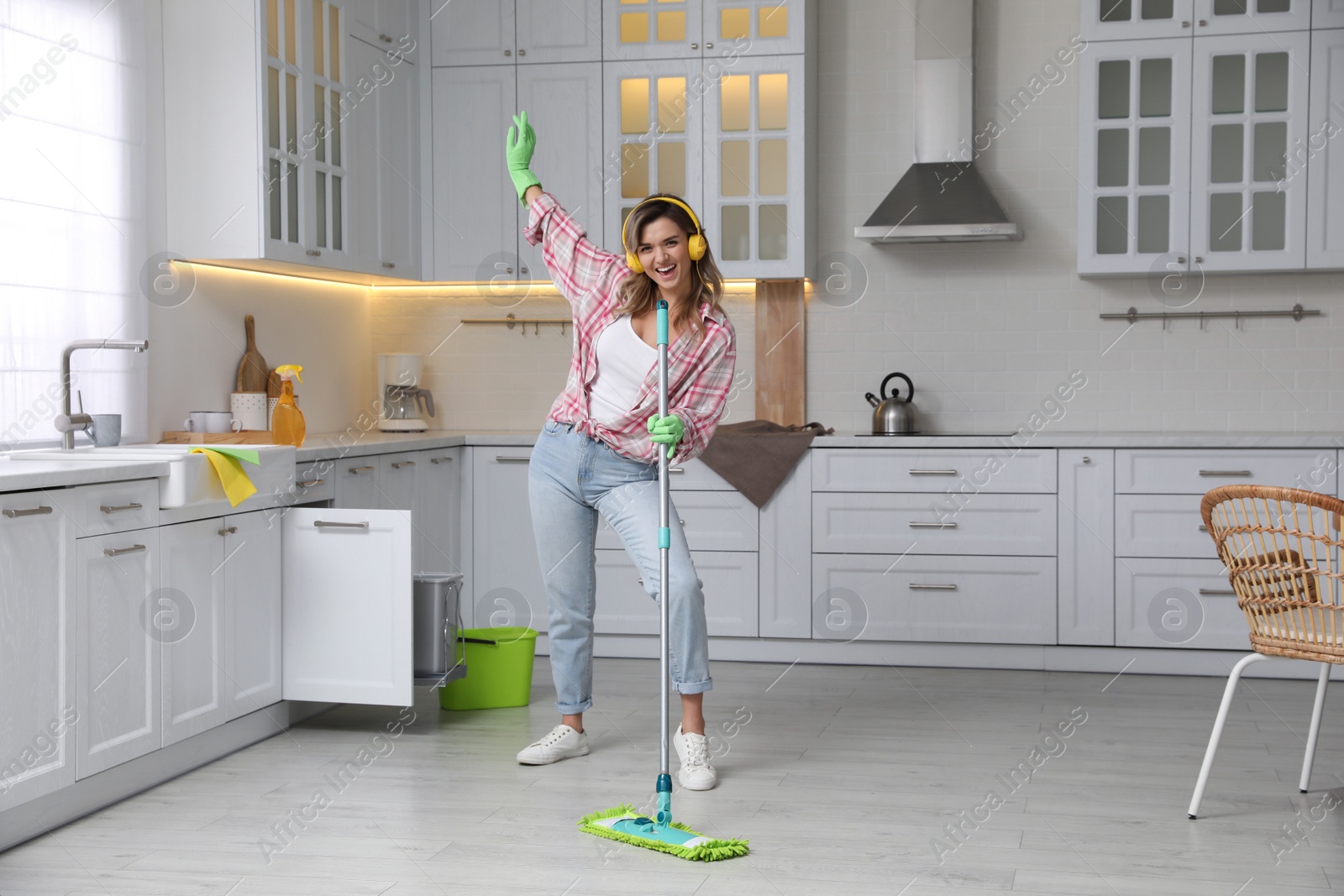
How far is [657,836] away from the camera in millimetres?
2643

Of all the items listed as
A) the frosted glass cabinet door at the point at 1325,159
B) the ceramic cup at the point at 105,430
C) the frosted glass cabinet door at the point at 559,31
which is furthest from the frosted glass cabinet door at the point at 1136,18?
the ceramic cup at the point at 105,430

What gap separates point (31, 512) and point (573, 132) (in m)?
2.82

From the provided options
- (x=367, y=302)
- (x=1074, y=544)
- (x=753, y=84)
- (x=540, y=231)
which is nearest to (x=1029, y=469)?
(x=1074, y=544)

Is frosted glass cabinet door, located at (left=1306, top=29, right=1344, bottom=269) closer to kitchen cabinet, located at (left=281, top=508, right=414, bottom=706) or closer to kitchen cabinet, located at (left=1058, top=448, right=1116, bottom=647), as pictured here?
kitchen cabinet, located at (left=1058, top=448, right=1116, bottom=647)

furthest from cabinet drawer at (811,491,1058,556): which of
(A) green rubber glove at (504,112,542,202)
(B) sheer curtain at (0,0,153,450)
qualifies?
(B) sheer curtain at (0,0,153,450)

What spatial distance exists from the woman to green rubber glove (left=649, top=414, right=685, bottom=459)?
12 centimetres

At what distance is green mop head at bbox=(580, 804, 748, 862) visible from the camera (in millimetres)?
2566

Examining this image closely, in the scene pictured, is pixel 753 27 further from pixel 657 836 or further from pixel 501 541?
pixel 657 836

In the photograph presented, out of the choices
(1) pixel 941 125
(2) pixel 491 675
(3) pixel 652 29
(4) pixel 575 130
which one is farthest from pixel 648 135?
(2) pixel 491 675

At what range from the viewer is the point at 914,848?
104 inches

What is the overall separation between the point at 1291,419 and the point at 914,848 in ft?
9.65

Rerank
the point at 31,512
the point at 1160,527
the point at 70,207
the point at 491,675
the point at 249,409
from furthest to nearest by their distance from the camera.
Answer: the point at 1160,527
the point at 249,409
the point at 491,675
the point at 70,207
the point at 31,512

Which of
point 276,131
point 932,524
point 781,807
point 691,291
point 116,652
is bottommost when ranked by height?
point 781,807

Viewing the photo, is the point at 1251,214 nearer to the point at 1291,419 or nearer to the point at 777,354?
the point at 1291,419
